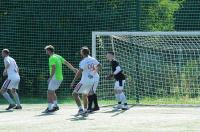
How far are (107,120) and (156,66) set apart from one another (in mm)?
5781

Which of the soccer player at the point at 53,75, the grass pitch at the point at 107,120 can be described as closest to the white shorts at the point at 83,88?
the grass pitch at the point at 107,120

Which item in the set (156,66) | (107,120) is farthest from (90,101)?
(156,66)

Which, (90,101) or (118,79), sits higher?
(118,79)

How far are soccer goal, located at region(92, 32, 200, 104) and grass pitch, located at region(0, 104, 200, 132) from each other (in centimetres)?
139

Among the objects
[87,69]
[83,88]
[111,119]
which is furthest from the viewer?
[87,69]

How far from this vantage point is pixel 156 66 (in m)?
21.1

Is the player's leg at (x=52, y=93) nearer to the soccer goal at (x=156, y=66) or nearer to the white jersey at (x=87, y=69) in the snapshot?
the white jersey at (x=87, y=69)

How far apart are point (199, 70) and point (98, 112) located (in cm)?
474

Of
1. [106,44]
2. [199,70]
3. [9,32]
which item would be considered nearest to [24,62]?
[9,32]

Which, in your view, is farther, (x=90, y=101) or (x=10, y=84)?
(x=10, y=84)

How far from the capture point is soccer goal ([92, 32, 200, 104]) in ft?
68.6

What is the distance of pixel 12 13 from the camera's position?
25453 mm

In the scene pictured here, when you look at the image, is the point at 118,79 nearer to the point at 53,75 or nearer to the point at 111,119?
the point at 53,75

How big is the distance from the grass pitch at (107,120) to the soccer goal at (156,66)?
1.39m
